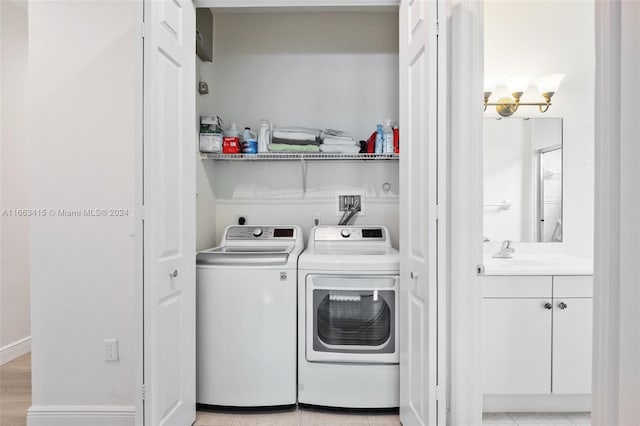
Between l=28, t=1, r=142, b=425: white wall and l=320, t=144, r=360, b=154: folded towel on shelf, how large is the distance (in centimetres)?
118

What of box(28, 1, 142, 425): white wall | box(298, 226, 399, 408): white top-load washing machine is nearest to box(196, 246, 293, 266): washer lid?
box(298, 226, 399, 408): white top-load washing machine

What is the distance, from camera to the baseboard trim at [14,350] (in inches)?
116

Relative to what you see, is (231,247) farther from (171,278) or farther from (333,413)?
(333,413)

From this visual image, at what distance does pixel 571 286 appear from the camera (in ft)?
6.84

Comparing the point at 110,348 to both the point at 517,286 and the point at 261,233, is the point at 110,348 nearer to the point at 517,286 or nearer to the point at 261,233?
the point at 261,233

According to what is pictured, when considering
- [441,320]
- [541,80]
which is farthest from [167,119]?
[541,80]

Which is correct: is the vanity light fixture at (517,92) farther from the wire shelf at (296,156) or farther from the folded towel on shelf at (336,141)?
the folded towel on shelf at (336,141)

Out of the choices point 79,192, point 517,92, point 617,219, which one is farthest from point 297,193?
point 617,219

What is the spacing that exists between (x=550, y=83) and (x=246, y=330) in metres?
2.47

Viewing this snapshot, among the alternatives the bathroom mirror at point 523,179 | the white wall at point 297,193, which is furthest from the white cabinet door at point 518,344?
the white wall at point 297,193

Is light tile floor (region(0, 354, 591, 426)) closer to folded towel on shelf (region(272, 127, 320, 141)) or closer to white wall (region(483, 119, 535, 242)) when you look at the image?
white wall (region(483, 119, 535, 242))

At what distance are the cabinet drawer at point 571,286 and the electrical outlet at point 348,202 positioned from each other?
52.2 inches

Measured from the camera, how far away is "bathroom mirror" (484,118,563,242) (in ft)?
8.54

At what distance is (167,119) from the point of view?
179cm
